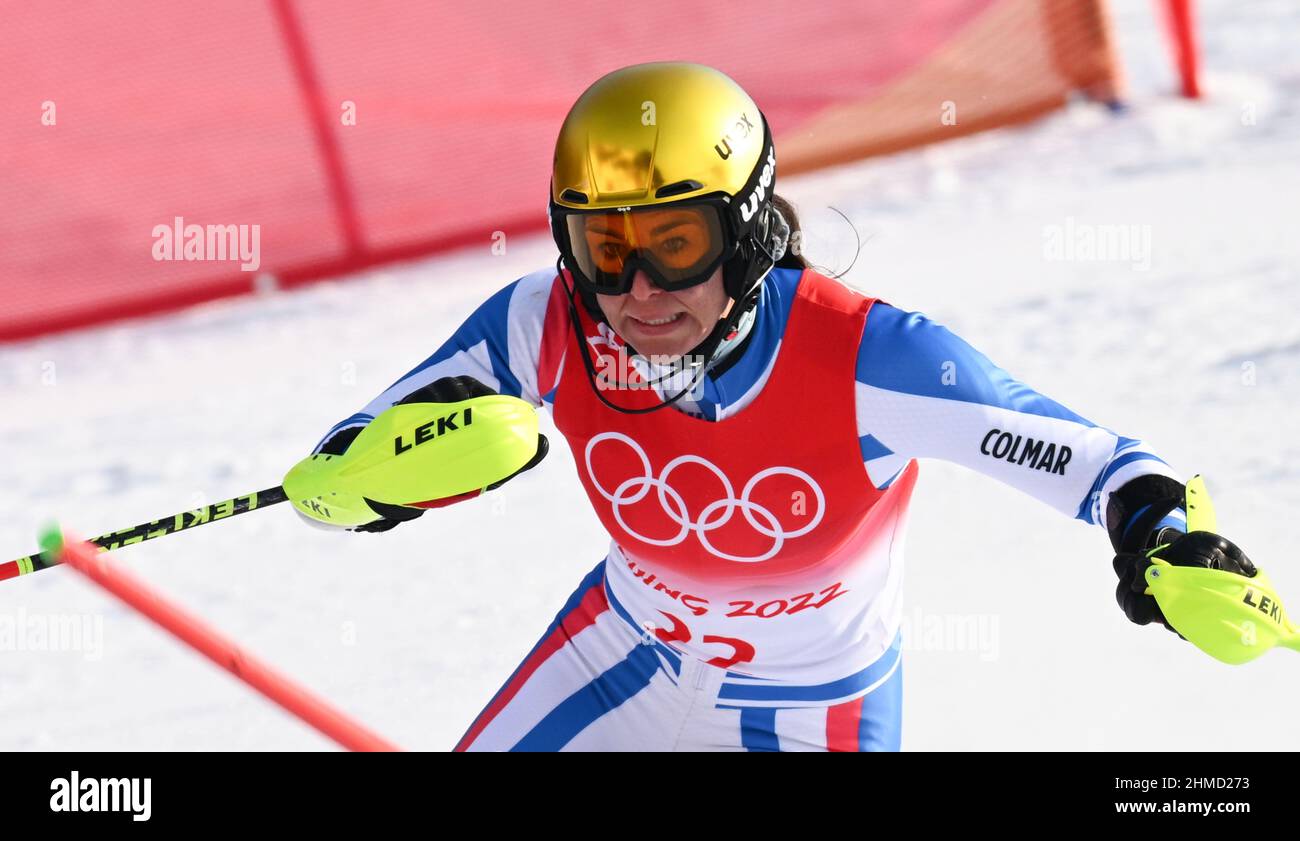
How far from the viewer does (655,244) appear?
250 cm

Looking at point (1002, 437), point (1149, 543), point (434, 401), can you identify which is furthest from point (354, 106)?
point (1149, 543)

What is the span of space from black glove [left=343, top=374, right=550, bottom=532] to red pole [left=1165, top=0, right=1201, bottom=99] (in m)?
5.40

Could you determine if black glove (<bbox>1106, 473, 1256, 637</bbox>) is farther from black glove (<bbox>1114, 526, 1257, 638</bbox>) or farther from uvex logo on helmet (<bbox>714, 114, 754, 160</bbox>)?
uvex logo on helmet (<bbox>714, 114, 754, 160</bbox>)

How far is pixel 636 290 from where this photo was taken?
98.3 inches

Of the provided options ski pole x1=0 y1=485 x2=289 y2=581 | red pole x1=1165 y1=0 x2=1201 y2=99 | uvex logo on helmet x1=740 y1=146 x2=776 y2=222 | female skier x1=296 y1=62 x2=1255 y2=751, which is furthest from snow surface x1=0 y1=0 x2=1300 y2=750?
ski pole x1=0 y1=485 x2=289 y2=581

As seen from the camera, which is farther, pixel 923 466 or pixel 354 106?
pixel 354 106

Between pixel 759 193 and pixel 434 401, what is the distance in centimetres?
65

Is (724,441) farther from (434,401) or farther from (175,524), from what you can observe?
(175,524)

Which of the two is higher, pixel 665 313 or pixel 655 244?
pixel 655 244

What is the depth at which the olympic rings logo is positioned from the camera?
8.67ft

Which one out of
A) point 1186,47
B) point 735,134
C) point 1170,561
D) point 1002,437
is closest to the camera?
point 1170,561

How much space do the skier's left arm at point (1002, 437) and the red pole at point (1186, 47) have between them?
5.22 meters

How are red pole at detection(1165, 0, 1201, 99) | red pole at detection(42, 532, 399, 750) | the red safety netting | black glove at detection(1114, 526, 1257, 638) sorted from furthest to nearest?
red pole at detection(1165, 0, 1201, 99), the red safety netting, red pole at detection(42, 532, 399, 750), black glove at detection(1114, 526, 1257, 638)

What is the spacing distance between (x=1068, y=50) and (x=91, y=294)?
4.43 m
